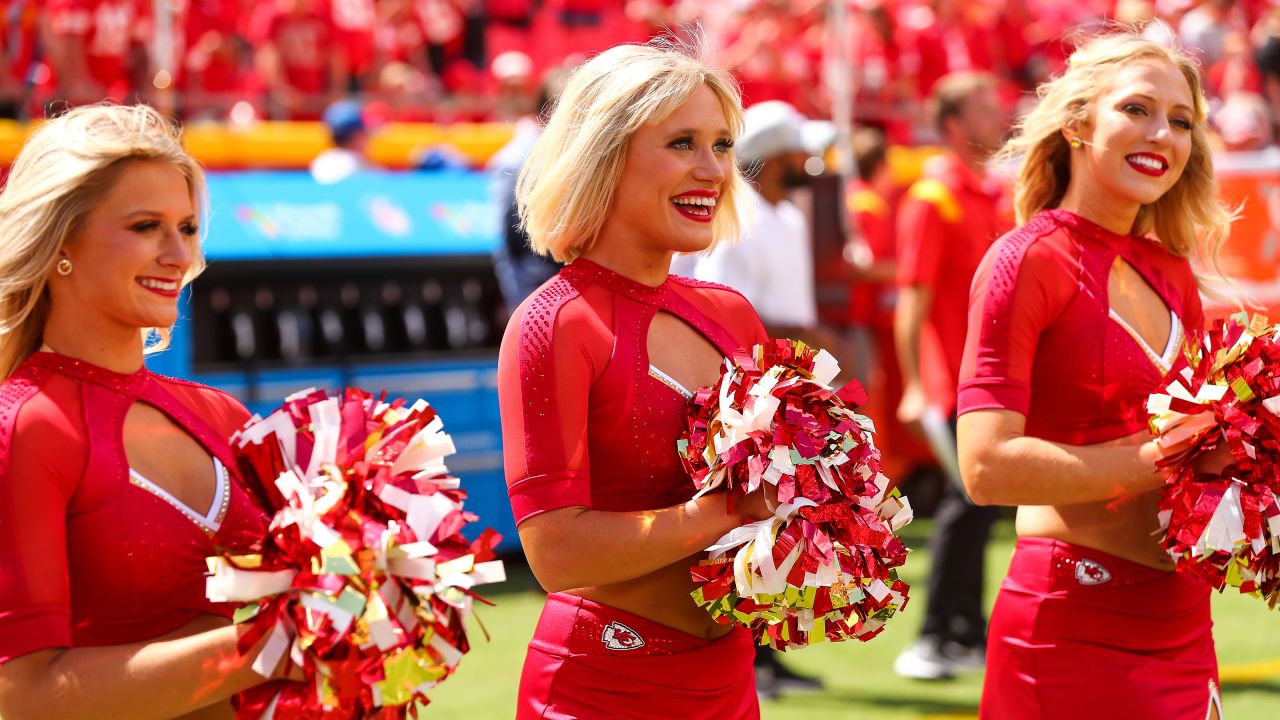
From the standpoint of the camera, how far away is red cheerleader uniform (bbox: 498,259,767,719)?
2.34 metres

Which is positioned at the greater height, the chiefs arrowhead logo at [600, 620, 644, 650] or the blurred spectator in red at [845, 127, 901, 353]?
the chiefs arrowhead logo at [600, 620, 644, 650]

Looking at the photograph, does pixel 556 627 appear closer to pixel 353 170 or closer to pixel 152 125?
pixel 152 125

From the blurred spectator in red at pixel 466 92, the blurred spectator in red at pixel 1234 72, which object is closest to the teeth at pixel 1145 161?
the blurred spectator in red at pixel 466 92

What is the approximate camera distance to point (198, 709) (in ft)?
7.39

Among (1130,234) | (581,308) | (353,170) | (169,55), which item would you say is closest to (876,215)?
(353,170)

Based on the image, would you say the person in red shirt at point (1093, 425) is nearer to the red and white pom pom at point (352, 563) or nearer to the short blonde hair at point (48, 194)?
the red and white pom pom at point (352, 563)

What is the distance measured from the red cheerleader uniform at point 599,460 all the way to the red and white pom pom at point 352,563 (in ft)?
0.51

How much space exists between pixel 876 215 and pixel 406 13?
4.74 metres

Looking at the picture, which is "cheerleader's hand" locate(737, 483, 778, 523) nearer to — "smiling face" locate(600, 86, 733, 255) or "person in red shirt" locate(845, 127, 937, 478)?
"smiling face" locate(600, 86, 733, 255)

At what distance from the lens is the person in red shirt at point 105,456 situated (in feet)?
6.64

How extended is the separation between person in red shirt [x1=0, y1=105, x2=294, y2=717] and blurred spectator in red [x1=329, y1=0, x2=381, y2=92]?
9.27 metres

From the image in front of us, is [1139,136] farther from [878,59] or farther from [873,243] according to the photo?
[878,59]

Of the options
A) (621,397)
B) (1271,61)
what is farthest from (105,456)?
(1271,61)

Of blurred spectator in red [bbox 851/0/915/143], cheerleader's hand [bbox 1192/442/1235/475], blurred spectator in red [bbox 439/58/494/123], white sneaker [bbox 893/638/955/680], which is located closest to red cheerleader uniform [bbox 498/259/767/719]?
cheerleader's hand [bbox 1192/442/1235/475]
